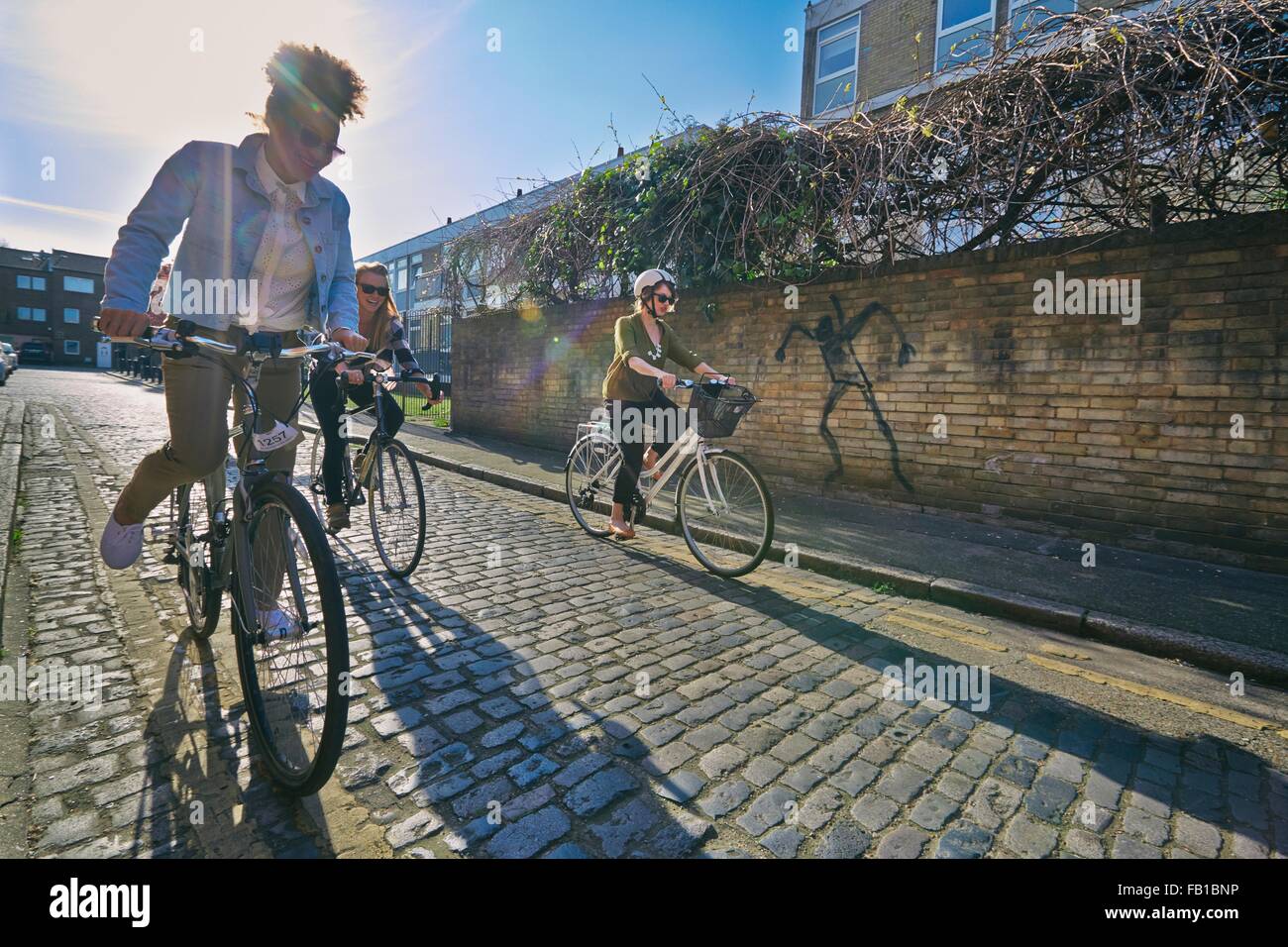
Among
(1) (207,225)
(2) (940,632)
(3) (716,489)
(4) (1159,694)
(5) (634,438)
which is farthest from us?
(5) (634,438)

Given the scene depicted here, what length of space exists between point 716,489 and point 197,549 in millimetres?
3189

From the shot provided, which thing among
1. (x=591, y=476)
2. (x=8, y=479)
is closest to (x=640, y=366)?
(x=591, y=476)

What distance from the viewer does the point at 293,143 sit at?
2646 millimetres

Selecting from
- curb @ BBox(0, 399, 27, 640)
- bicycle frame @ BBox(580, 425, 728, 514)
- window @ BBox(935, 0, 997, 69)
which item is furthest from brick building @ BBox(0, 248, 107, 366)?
bicycle frame @ BBox(580, 425, 728, 514)

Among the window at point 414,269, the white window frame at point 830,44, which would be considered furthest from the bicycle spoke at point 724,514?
the window at point 414,269

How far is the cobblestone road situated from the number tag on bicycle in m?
1.08

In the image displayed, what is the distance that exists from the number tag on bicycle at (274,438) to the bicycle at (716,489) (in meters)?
2.62

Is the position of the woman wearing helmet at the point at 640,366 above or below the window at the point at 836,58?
below

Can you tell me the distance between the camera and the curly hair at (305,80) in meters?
2.59

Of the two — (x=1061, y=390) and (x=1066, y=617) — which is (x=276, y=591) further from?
(x=1061, y=390)

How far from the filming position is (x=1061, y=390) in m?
5.84

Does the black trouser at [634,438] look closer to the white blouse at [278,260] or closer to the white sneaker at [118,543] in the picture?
the white blouse at [278,260]
